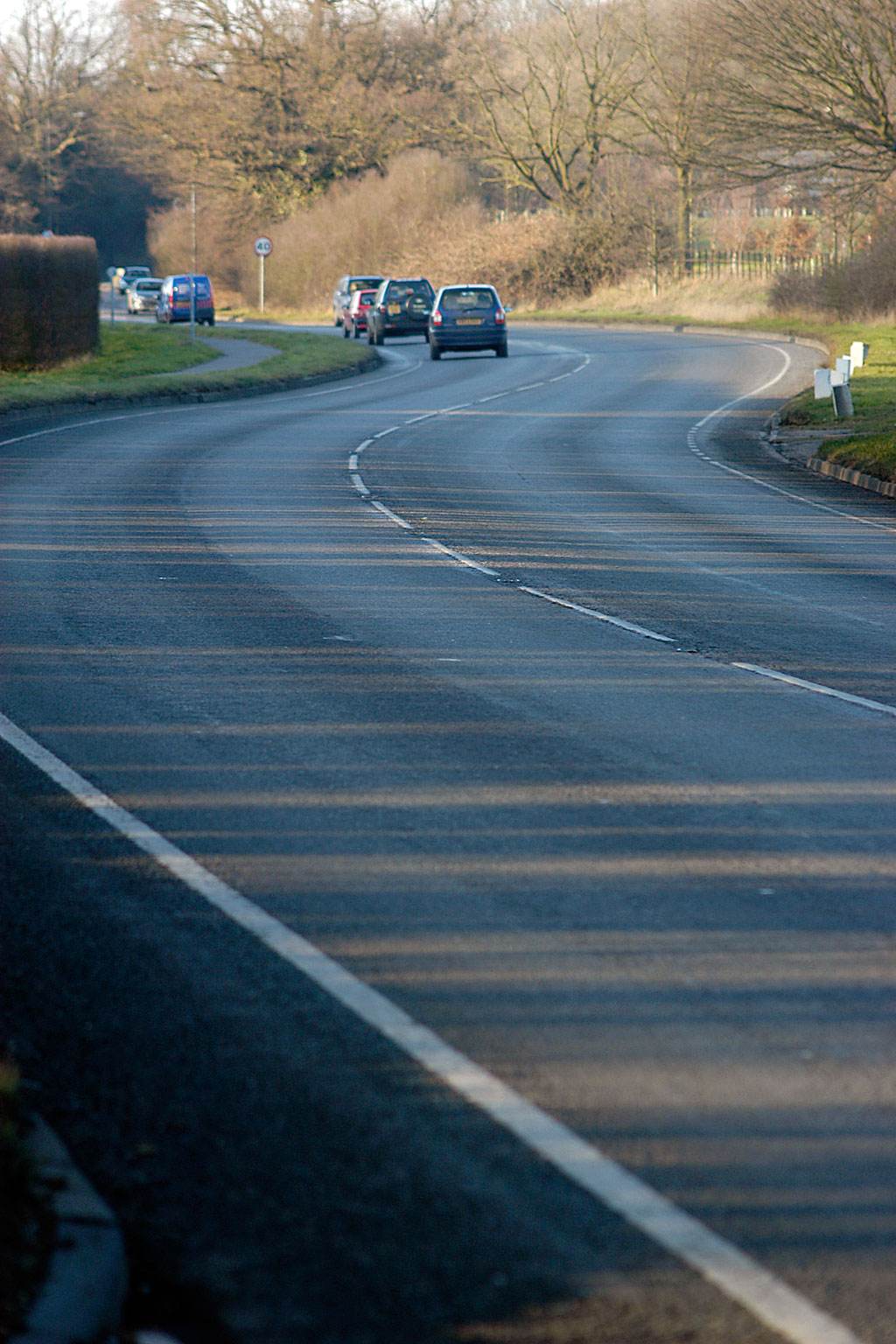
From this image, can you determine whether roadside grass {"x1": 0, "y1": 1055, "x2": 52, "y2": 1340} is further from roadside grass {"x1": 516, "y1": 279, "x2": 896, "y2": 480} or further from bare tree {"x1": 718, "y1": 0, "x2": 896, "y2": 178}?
bare tree {"x1": 718, "y1": 0, "x2": 896, "y2": 178}

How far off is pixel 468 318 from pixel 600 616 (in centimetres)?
3416

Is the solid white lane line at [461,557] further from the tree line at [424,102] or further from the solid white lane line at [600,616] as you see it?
the tree line at [424,102]

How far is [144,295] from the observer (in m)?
77.9

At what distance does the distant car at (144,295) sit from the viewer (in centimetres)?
7762

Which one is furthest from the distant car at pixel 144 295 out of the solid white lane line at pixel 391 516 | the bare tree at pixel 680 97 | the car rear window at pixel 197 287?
the solid white lane line at pixel 391 516

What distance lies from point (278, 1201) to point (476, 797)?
3.34m

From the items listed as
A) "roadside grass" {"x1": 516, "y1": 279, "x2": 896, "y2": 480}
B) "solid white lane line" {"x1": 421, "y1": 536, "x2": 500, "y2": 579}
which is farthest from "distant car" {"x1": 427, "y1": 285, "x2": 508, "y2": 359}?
"solid white lane line" {"x1": 421, "y1": 536, "x2": 500, "y2": 579}

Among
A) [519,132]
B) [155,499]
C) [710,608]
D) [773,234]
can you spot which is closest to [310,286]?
[519,132]

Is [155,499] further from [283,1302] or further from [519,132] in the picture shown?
[519,132]

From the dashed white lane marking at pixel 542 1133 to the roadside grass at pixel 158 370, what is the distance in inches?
1003

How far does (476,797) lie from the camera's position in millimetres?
6887

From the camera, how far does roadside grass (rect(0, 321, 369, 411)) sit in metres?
32.9

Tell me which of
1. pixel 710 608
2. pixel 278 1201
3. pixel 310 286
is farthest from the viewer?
pixel 310 286

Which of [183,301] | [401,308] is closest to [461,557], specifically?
[401,308]
